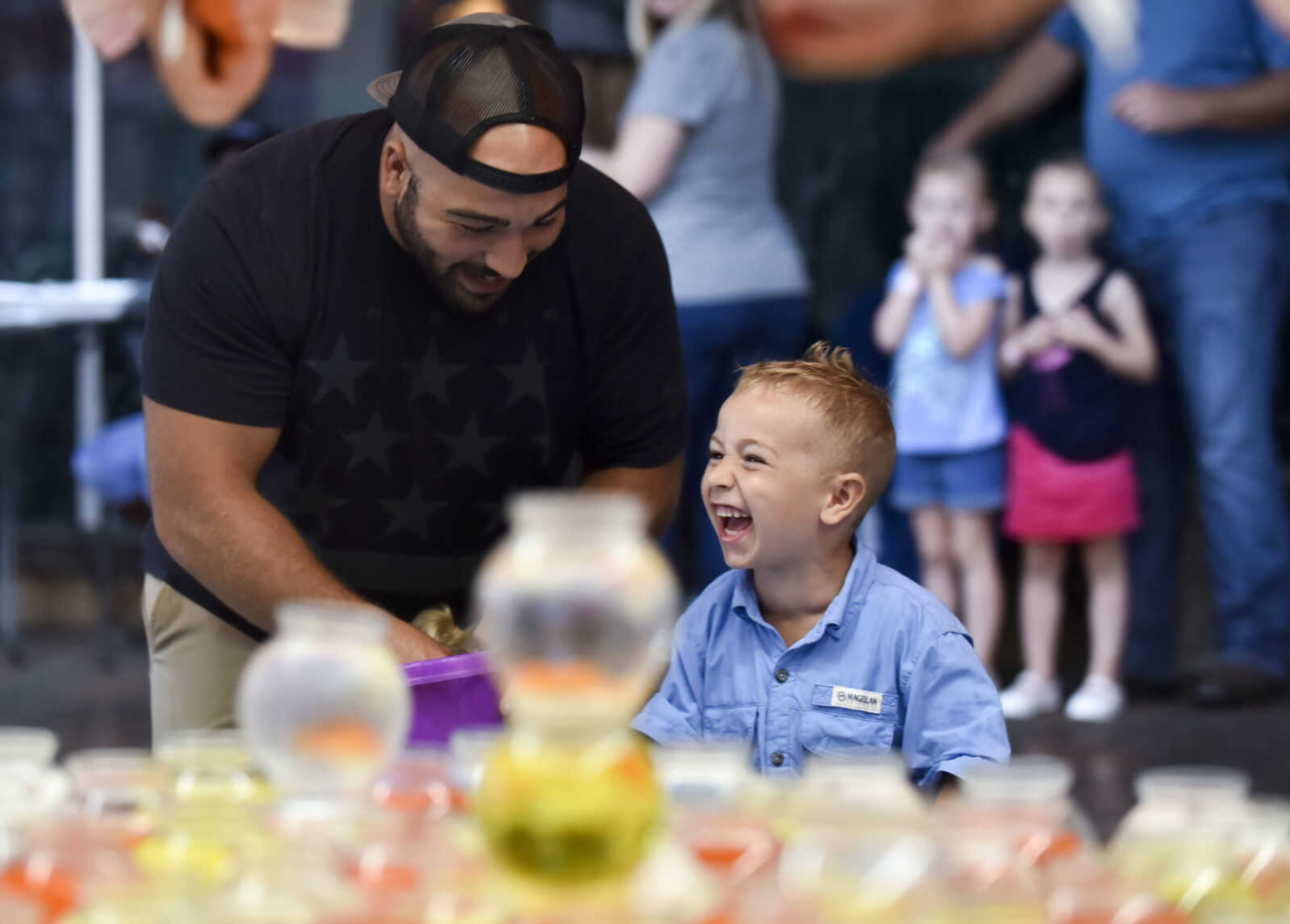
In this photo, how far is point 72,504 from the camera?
6008 mm

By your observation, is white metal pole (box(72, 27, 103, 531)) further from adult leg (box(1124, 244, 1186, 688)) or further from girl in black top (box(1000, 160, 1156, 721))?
adult leg (box(1124, 244, 1186, 688))

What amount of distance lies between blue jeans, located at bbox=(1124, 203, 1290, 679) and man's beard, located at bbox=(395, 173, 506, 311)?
110 inches

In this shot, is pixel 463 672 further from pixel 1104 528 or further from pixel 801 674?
pixel 1104 528

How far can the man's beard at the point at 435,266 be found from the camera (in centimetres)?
201

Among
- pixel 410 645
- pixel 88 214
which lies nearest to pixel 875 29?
pixel 88 214

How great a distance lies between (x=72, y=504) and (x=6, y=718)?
1.75 meters

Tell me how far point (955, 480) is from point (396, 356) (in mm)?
2573

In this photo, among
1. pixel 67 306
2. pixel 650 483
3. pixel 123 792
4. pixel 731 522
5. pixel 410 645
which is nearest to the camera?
pixel 123 792

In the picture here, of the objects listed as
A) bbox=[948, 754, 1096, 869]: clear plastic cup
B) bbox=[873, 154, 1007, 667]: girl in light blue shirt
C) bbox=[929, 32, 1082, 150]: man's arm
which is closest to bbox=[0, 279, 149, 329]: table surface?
bbox=[873, 154, 1007, 667]: girl in light blue shirt

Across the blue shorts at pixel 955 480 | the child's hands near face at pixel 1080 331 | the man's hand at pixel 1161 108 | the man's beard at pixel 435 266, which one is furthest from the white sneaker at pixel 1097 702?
the man's beard at pixel 435 266

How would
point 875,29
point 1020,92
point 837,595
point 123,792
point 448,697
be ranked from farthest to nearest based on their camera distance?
point 875,29
point 1020,92
point 837,595
point 448,697
point 123,792

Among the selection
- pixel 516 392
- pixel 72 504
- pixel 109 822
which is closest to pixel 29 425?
pixel 72 504

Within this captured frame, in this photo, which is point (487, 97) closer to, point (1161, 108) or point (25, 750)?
point (25, 750)

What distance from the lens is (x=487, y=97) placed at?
187 cm
